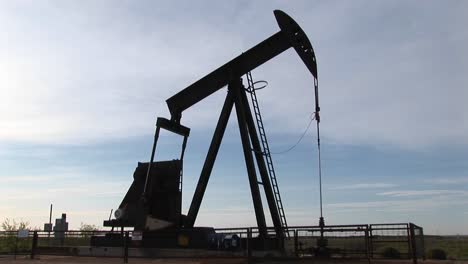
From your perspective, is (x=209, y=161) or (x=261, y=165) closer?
(x=261, y=165)

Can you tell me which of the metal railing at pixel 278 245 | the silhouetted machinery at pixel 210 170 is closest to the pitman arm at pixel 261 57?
the silhouetted machinery at pixel 210 170

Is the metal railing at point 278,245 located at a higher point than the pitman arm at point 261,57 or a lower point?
lower

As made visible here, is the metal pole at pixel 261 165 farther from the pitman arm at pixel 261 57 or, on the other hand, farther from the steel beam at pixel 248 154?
the pitman arm at pixel 261 57

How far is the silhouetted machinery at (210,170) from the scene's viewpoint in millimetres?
15555

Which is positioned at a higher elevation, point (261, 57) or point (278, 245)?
point (261, 57)

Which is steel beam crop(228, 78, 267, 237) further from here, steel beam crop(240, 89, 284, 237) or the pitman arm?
the pitman arm

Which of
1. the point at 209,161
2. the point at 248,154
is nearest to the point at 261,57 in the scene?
the point at 248,154

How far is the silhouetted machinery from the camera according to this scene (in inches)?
612

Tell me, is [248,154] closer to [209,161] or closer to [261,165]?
[261,165]

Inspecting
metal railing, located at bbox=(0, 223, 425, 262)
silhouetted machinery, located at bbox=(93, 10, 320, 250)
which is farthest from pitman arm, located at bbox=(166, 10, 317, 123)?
metal railing, located at bbox=(0, 223, 425, 262)

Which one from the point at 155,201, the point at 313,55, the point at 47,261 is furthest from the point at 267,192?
the point at 47,261

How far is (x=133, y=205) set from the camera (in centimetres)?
1619

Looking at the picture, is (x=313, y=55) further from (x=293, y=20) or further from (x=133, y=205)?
(x=133, y=205)

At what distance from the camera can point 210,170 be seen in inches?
643
